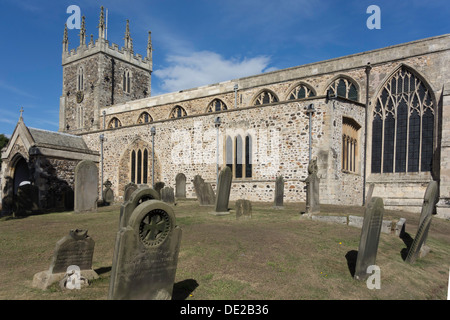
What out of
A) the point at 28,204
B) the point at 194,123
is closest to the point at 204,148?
the point at 194,123

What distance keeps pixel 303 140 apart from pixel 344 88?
20.4 ft

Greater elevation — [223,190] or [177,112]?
[177,112]

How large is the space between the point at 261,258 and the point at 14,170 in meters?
20.7

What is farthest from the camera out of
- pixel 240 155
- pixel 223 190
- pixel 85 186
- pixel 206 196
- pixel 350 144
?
pixel 240 155

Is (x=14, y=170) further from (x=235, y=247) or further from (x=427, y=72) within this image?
(x=427, y=72)

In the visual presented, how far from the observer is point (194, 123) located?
69.7 feet

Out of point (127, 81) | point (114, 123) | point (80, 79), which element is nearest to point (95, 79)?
point (80, 79)

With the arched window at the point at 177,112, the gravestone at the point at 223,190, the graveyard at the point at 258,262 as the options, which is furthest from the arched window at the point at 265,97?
the graveyard at the point at 258,262

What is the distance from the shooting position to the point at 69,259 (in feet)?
18.8

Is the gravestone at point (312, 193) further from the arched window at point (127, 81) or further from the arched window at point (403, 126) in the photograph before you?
the arched window at point (127, 81)

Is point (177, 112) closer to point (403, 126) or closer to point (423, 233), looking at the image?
point (403, 126)

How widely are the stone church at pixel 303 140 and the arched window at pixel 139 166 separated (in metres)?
0.07

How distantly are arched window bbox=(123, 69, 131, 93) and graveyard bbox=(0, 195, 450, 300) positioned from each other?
3093 cm

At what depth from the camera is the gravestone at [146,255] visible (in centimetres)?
434
